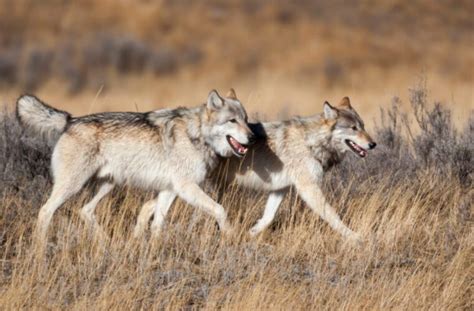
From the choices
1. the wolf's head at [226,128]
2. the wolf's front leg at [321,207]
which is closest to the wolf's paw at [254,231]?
the wolf's front leg at [321,207]

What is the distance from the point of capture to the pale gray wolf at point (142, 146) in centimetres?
718

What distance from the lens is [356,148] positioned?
7648 mm

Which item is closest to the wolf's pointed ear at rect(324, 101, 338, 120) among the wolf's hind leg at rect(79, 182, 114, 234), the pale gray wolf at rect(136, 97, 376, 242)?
the pale gray wolf at rect(136, 97, 376, 242)

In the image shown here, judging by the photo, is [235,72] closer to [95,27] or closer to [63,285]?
[95,27]

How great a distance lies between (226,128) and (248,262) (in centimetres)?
147

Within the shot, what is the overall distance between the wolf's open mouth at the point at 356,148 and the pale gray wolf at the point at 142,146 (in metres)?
0.97

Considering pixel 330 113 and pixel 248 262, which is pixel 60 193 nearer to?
pixel 248 262

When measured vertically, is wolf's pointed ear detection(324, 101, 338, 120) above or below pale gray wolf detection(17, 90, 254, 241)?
above

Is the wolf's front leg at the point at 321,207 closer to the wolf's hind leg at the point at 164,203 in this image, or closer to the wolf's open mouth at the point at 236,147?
Answer: the wolf's open mouth at the point at 236,147

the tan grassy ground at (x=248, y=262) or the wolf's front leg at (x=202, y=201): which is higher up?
the wolf's front leg at (x=202, y=201)

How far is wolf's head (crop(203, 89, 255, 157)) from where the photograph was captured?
731 cm

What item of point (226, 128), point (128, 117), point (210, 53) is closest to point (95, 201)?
point (128, 117)

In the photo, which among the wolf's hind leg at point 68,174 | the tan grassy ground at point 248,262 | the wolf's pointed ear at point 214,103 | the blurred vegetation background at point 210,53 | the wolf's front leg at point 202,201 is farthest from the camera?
the blurred vegetation background at point 210,53

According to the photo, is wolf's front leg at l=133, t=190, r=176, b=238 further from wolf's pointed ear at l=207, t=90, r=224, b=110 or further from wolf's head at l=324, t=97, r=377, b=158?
wolf's head at l=324, t=97, r=377, b=158
